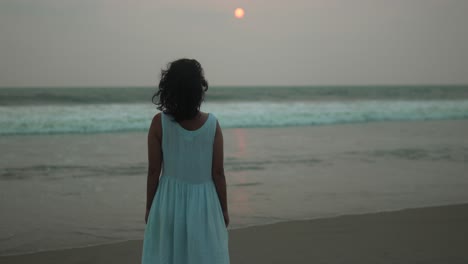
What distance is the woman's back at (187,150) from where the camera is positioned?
2.61 m

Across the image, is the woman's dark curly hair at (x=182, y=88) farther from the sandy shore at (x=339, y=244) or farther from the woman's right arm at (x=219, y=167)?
the sandy shore at (x=339, y=244)

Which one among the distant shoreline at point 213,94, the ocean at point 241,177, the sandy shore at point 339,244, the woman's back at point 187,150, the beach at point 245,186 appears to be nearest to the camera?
the woman's back at point 187,150

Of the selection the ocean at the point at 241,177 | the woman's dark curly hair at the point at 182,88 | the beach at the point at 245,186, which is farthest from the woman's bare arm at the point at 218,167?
the ocean at the point at 241,177

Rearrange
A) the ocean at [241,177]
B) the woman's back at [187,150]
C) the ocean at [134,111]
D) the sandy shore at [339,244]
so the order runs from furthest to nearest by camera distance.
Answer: the ocean at [134,111], the ocean at [241,177], the sandy shore at [339,244], the woman's back at [187,150]

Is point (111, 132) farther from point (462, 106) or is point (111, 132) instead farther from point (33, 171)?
point (462, 106)

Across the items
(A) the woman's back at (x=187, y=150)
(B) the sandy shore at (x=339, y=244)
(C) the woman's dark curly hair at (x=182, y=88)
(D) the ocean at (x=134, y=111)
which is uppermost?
(C) the woman's dark curly hair at (x=182, y=88)

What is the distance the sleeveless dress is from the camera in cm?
265

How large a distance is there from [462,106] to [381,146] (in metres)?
17.1

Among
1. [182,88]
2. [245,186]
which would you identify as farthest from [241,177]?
[182,88]

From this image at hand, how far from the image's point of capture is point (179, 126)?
2.61m

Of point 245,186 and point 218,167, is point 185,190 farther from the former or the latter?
point 245,186

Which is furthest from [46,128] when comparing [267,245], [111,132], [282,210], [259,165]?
[267,245]

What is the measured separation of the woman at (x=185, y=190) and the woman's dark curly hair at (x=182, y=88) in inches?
0.5

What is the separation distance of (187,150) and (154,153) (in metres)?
0.16
